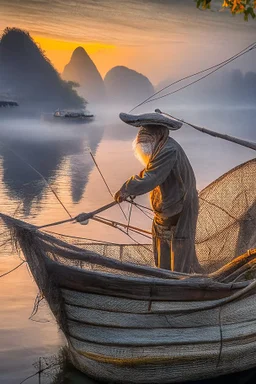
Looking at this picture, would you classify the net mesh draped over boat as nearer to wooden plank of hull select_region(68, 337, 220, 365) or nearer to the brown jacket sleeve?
the brown jacket sleeve

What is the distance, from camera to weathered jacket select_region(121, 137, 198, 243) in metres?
6.02

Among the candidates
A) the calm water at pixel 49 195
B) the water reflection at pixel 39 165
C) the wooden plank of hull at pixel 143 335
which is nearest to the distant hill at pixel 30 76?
the water reflection at pixel 39 165

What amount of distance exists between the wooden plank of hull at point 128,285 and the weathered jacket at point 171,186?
0.75 metres

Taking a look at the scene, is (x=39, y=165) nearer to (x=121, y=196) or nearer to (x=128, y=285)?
(x=121, y=196)

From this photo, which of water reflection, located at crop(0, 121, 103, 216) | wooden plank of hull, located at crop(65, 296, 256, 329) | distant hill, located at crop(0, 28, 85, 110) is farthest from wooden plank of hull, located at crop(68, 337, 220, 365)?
distant hill, located at crop(0, 28, 85, 110)

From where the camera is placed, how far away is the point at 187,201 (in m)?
6.40

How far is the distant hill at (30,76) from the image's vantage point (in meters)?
88.4

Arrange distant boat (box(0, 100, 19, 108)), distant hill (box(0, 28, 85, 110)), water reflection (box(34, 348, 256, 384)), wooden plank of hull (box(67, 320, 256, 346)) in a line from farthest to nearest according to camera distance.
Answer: distant hill (box(0, 28, 85, 110)) → distant boat (box(0, 100, 19, 108)) → water reflection (box(34, 348, 256, 384)) → wooden plank of hull (box(67, 320, 256, 346))

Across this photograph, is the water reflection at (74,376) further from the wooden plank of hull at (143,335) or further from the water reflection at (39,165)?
the water reflection at (39,165)

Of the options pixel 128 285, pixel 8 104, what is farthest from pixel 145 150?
pixel 8 104

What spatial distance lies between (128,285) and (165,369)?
2.57 ft

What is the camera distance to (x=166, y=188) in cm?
634

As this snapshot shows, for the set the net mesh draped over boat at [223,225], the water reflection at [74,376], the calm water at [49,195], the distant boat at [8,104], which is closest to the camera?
the water reflection at [74,376]

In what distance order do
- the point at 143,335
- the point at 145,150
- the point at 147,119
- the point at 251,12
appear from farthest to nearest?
the point at 251,12 < the point at 145,150 < the point at 147,119 < the point at 143,335
